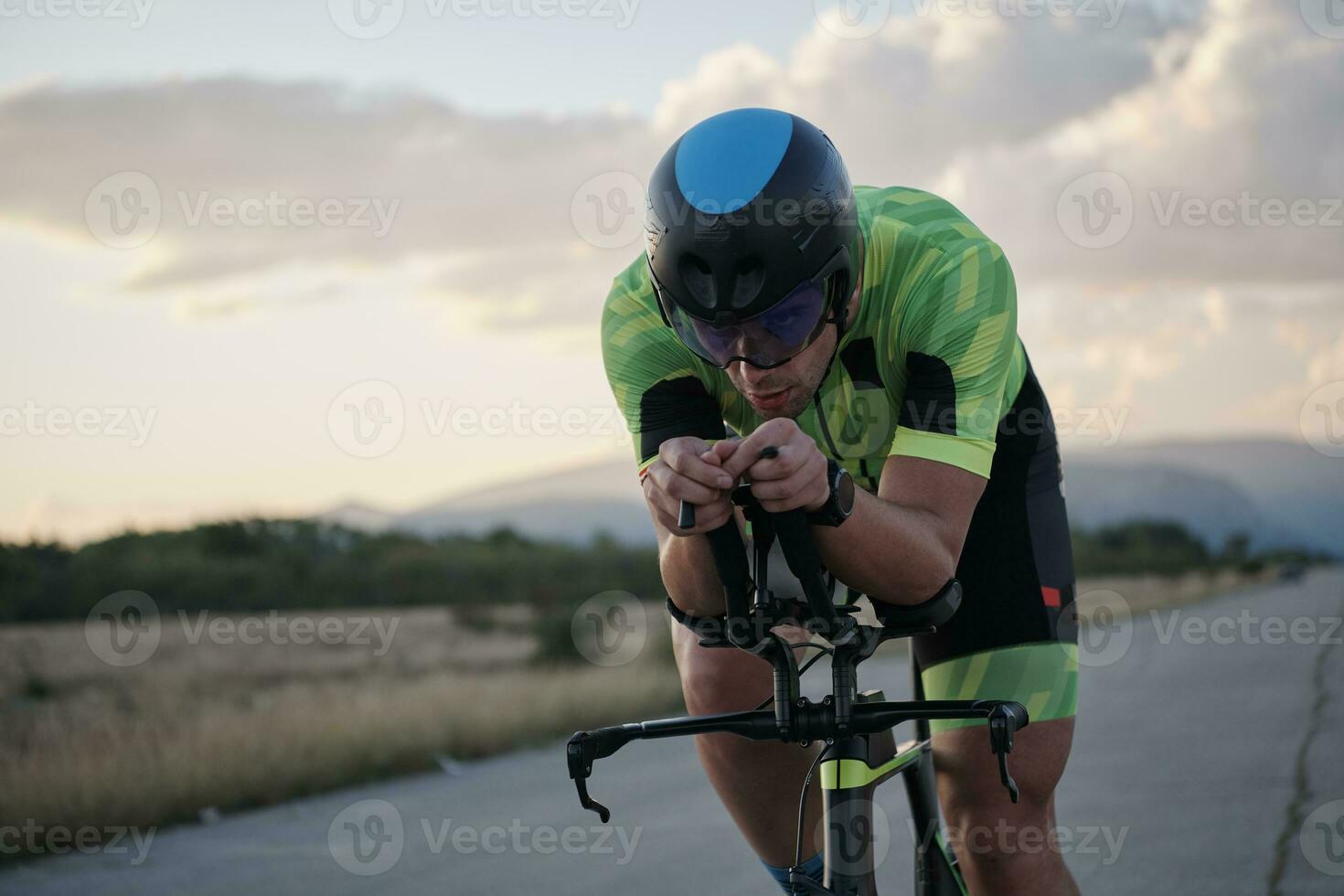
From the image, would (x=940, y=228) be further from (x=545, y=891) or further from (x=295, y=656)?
(x=295, y=656)

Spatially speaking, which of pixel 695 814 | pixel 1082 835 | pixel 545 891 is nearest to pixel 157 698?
pixel 695 814

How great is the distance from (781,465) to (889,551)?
1.38 feet

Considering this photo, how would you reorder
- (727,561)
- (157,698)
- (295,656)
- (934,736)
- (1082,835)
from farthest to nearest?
(295,656)
(157,698)
(1082,835)
(934,736)
(727,561)

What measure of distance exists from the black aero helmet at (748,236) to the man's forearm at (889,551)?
41 centimetres

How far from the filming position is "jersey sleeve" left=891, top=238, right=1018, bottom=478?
2662 millimetres

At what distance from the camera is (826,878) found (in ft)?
8.21

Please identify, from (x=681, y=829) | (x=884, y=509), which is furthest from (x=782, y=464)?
(x=681, y=829)

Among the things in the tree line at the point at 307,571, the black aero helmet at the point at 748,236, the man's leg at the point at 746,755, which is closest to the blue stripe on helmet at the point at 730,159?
the black aero helmet at the point at 748,236

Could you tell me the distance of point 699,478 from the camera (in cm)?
208

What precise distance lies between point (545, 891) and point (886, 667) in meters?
9.66

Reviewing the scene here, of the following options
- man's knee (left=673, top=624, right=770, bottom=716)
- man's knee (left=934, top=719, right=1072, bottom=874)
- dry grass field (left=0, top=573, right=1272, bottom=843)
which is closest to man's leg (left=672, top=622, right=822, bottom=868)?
man's knee (left=673, top=624, right=770, bottom=716)

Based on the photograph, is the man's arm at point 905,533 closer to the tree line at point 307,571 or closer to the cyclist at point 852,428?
the cyclist at point 852,428

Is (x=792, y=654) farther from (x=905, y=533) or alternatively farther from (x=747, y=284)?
(x=747, y=284)

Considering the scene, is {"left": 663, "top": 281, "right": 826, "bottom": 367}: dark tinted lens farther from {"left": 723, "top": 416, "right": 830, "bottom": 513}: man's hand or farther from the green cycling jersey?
{"left": 723, "top": 416, "right": 830, "bottom": 513}: man's hand
